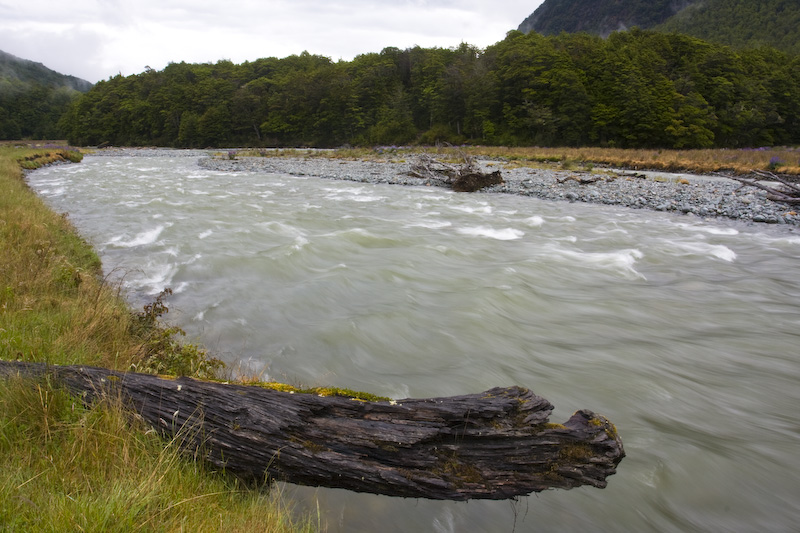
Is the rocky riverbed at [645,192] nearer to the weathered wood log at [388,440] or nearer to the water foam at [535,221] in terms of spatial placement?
the water foam at [535,221]

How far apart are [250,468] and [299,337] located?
3.16m

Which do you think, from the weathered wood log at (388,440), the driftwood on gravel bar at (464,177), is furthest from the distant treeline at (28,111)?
the weathered wood log at (388,440)

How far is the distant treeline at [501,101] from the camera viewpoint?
5225cm

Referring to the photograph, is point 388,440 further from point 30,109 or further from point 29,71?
point 29,71

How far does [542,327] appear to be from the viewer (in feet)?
19.4

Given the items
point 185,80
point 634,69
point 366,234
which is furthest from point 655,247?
point 185,80

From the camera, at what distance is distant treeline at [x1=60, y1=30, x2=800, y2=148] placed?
52250mm

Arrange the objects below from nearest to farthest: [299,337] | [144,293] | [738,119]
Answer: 1. [299,337]
2. [144,293]
3. [738,119]

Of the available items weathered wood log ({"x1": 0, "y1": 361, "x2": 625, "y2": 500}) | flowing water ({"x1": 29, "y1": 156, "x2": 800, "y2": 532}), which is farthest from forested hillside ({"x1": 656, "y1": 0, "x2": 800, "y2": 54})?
weathered wood log ({"x1": 0, "y1": 361, "x2": 625, "y2": 500})

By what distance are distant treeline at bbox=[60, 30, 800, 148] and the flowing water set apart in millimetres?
47234

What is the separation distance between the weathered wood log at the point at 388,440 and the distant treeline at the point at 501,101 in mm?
55464

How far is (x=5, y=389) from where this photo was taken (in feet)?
7.56

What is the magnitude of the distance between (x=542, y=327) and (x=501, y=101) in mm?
61772

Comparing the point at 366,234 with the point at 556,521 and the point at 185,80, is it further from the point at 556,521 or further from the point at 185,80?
the point at 185,80
